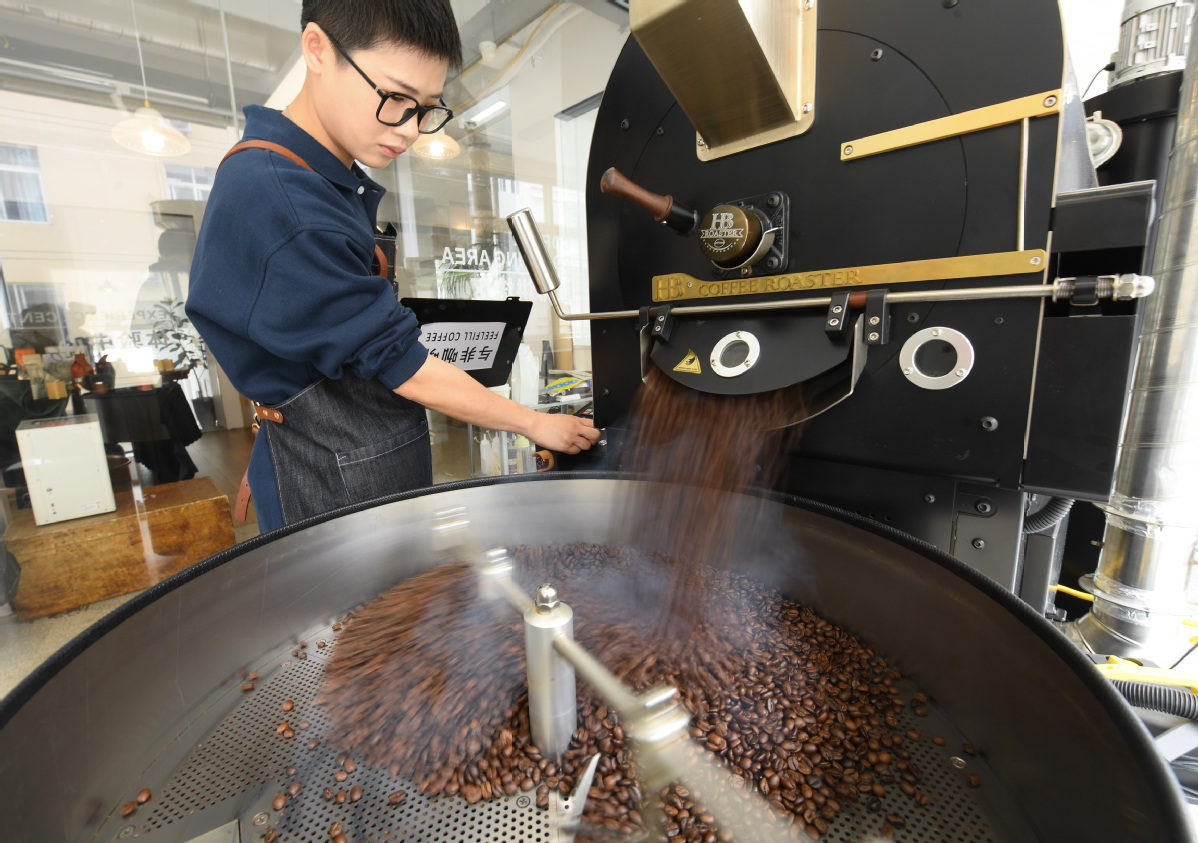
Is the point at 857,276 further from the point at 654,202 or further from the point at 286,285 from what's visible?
the point at 286,285

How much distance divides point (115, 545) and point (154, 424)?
93 cm

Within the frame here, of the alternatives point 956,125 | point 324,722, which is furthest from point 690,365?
point 324,722

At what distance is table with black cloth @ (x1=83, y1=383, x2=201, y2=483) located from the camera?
9.08 ft

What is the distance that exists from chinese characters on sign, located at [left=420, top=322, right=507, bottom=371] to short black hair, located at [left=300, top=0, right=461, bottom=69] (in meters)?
0.73

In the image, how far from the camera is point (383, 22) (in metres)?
0.87

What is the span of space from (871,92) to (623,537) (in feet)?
2.50

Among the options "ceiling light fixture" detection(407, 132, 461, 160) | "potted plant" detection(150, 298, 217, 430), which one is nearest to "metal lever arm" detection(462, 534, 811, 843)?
"potted plant" detection(150, 298, 217, 430)

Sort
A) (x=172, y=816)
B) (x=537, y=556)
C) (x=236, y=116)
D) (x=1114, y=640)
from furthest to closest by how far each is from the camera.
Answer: (x=236, y=116), (x=537, y=556), (x=1114, y=640), (x=172, y=816)

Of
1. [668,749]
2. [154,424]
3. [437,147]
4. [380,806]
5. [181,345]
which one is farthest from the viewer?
[437,147]

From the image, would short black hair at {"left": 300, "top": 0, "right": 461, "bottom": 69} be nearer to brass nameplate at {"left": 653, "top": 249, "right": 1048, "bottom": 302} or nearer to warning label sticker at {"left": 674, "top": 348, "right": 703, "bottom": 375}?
brass nameplate at {"left": 653, "top": 249, "right": 1048, "bottom": 302}

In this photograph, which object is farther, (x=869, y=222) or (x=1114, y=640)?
(x=1114, y=640)

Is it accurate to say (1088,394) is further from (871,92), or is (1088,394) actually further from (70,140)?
(70,140)

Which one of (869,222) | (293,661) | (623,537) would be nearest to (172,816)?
(293,661)

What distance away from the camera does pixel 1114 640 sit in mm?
789
